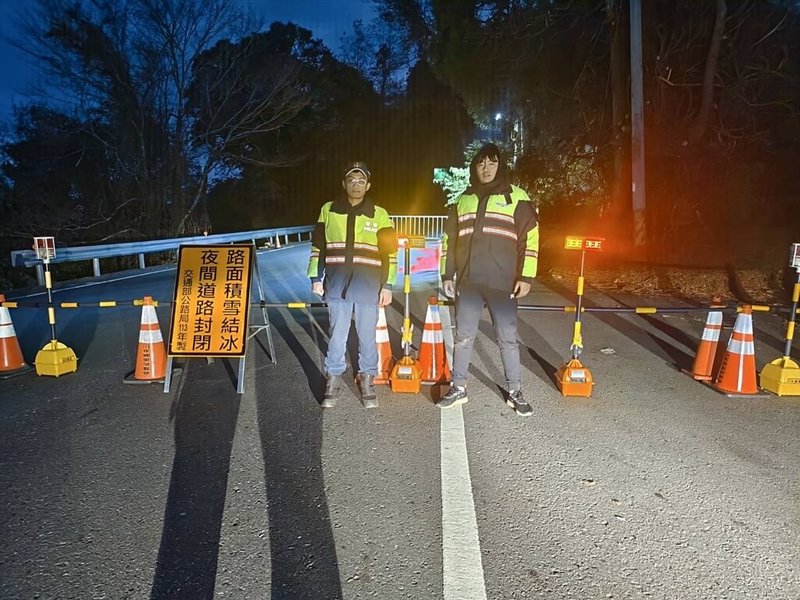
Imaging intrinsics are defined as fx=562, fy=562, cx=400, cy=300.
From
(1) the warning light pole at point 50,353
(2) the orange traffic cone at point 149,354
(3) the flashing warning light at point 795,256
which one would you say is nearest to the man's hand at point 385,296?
(2) the orange traffic cone at point 149,354

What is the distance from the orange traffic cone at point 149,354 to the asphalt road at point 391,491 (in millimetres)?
158

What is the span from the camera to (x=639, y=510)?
329 cm

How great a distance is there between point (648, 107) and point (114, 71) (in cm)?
1901

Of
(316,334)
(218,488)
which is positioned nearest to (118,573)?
(218,488)

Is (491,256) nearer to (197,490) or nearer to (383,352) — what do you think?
(383,352)

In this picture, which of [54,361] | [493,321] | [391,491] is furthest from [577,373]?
[54,361]

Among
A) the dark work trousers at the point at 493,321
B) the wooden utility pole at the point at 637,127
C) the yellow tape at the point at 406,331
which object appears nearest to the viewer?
the dark work trousers at the point at 493,321

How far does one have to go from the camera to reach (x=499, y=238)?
15.1ft

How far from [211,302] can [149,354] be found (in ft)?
2.99

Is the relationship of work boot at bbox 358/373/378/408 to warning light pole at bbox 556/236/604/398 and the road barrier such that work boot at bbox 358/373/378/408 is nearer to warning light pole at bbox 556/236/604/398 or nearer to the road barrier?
the road barrier

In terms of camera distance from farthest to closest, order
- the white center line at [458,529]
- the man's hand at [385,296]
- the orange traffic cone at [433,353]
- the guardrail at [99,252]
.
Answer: the guardrail at [99,252] → the orange traffic cone at [433,353] → the man's hand at [385,296] → the white center line at [458,529]

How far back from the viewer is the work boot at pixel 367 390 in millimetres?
4941

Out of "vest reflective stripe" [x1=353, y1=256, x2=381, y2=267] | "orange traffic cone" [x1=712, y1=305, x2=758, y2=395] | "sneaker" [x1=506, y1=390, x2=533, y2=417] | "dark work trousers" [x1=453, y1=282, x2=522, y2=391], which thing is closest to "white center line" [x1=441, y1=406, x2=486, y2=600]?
"sneaker" [x1=506, y1=390, x2=533, y2=417]

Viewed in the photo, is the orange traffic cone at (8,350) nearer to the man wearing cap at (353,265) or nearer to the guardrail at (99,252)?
the guardrail at (99,252)
